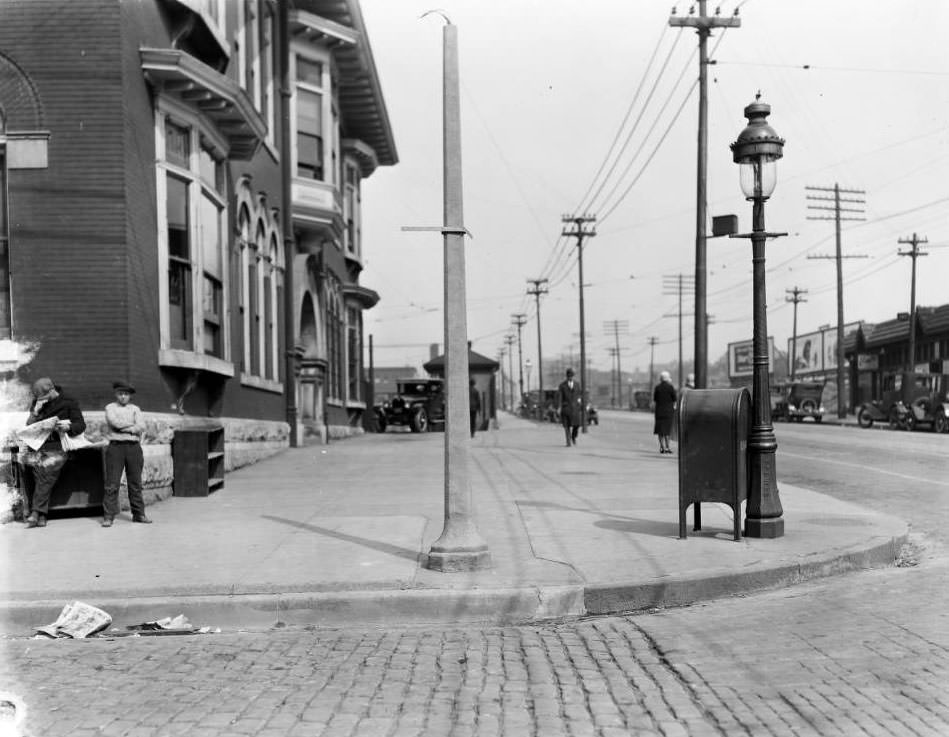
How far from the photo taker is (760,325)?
359 inches

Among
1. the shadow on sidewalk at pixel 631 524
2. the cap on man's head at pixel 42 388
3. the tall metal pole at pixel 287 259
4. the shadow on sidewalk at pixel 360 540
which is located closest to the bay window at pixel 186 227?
the cap on man's head at pixel 42 388

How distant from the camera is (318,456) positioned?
754 inches

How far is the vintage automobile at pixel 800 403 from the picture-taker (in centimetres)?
5344

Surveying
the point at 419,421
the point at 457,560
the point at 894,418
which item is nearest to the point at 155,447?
the point at 457,560

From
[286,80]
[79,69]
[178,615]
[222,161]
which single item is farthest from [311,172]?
[178,615]

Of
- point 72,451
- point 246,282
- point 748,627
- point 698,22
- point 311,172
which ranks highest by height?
point 698,22

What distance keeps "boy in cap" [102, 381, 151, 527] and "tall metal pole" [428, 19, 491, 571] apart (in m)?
3.91

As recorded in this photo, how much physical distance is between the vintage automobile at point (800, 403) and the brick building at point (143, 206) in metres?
40.2

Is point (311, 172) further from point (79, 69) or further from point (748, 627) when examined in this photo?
point (748, 627)

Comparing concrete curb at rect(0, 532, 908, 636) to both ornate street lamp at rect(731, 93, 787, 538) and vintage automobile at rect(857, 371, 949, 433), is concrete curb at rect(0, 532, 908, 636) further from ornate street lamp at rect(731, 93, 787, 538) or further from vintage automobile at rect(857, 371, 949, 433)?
vintage automobile at rect(857, 371, 949, 433)

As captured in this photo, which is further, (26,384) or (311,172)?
(311,172)

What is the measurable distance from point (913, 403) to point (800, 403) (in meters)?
16.6

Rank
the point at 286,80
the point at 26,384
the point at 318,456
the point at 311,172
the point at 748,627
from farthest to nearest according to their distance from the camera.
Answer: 1. the point at 311,172
2. the point at 286,80
3. the point at 318,456
4. the point at 26,384
5. the point at 748,627

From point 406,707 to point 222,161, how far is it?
12014 mm
